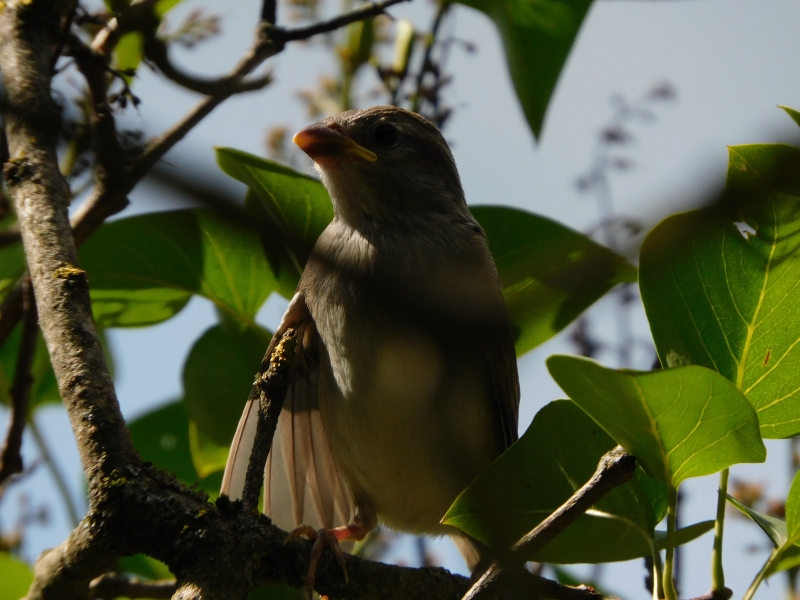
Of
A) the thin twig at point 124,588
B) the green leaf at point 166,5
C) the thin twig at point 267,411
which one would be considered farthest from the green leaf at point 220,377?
the green leaf at point 166,5

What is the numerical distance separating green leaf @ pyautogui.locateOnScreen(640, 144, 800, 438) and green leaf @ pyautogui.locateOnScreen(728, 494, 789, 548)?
190 mm

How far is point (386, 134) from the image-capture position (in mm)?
3818

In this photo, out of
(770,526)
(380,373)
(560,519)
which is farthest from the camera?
(380,373)

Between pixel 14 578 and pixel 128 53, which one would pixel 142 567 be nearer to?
pixel 14 578

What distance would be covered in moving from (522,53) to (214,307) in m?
1.36

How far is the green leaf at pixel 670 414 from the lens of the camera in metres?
1.64

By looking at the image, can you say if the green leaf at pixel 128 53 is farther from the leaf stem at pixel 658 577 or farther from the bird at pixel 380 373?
the leaf stem at pixel 658 577

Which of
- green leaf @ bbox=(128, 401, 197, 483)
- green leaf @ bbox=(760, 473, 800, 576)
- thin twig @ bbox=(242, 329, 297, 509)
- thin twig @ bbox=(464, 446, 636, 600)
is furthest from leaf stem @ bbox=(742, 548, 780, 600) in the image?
green leaf @ bbox=(128, 401, 197, 483)

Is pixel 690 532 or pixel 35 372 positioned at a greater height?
pixel 35 372

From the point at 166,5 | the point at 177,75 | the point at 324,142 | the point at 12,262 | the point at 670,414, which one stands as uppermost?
the point at 166,5

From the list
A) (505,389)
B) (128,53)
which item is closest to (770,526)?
(505,389)

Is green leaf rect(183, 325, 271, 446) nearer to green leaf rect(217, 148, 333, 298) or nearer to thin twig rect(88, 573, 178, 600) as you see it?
green leaf rect(217, 148, 333, 298)

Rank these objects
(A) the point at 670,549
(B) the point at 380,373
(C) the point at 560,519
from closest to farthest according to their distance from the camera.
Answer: (C) the point at 560,519, (A) the point at 670,549, (B) the point at 380,373

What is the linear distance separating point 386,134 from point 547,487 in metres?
2.19
